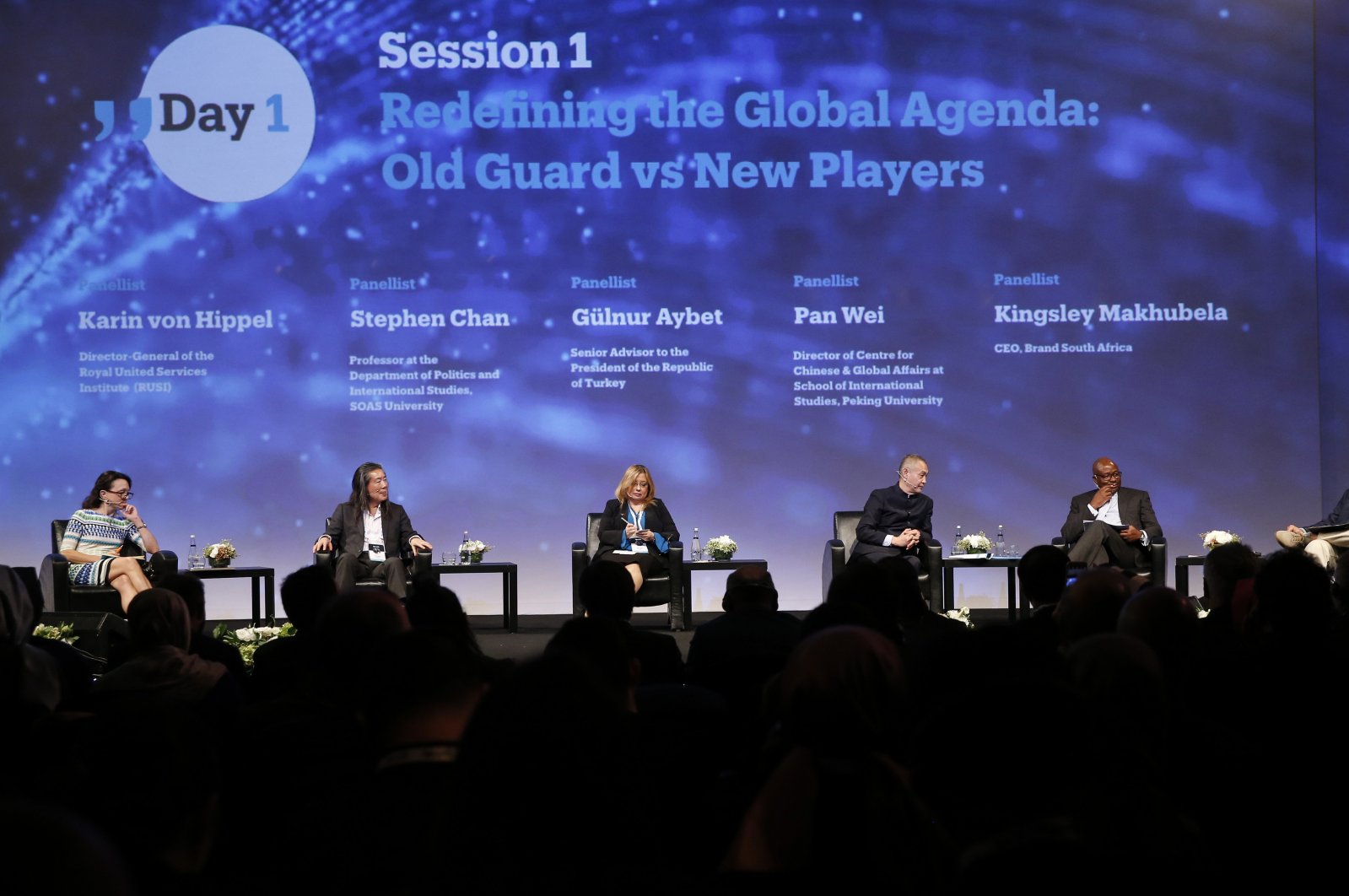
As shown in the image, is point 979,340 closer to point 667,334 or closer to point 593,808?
point 667,334

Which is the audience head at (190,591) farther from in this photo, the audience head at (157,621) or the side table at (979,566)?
the side table at (979,566)

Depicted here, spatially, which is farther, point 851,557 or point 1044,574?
point 851,557

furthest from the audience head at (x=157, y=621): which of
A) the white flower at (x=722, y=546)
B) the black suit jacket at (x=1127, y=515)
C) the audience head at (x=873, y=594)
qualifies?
the black suit jacket at (x=1127, y=515)

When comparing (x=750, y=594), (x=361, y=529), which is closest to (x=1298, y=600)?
(x=750, y=594)

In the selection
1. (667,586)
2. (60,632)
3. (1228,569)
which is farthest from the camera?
(667,586)

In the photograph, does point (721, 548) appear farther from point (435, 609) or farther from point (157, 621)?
point (157, 621)

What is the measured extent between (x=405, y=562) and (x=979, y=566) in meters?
3.46

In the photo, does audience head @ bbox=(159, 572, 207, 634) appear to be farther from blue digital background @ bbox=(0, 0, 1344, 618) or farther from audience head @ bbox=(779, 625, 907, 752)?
blue digital background @ bbox=(0, 0, 1344, 618)

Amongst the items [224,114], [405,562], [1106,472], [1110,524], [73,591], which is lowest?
[73,591]

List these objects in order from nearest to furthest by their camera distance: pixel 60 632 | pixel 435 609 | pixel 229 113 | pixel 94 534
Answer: pixel 435 609
pixel 60 632
pixel 94 534
pixel 229 113

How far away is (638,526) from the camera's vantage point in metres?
7.86

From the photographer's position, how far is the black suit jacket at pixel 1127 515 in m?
7.74

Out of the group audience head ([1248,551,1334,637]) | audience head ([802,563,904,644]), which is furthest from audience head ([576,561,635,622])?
audience head ([1248,551,1334,637])

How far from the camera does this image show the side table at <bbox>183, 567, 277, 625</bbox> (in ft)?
25.2
